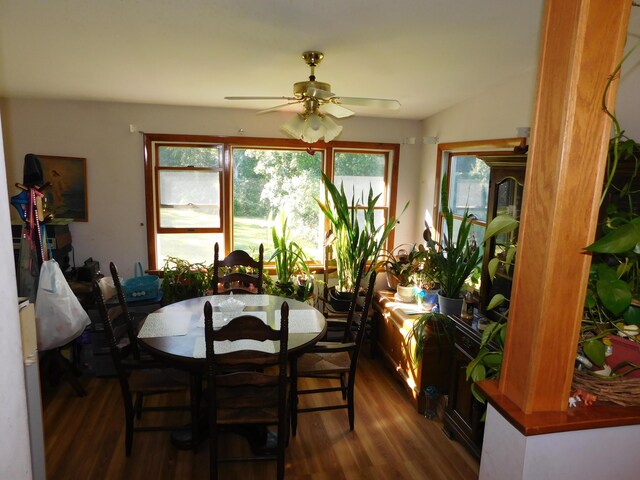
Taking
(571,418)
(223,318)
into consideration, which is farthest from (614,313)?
(223,318)

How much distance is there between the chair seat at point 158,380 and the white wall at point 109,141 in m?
1.80

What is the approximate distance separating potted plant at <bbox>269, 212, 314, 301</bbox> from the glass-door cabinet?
5.98 feet

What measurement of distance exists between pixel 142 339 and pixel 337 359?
122cm

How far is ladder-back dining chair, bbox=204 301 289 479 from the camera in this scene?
74.0 inches

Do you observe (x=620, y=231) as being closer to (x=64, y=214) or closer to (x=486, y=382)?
(x=486, y=382)

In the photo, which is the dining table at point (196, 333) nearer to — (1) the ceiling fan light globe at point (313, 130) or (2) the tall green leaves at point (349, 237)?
(2) the tall green leaves at point (349, 237)

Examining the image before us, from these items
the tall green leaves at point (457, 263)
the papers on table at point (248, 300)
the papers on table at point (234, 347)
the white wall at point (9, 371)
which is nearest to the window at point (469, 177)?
the tall green leaves at point (457, 263)

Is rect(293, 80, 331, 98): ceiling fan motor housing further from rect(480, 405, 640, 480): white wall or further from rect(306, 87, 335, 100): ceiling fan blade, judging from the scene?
rect(480, 405, 640, 480): white wall

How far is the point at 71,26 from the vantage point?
77.9 inches

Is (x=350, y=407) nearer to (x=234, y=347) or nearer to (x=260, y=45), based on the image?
(x=234, y=347)

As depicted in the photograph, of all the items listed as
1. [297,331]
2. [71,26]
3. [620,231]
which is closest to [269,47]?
[71,26]

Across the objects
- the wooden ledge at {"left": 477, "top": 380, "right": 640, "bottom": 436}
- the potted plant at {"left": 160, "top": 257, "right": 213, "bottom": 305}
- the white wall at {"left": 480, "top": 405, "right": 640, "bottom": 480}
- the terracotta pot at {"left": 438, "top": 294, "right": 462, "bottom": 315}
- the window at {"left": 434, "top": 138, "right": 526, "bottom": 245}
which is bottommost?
the potted plant at {"left": 160, "top": 257, "right": 213, "bottom": 305}

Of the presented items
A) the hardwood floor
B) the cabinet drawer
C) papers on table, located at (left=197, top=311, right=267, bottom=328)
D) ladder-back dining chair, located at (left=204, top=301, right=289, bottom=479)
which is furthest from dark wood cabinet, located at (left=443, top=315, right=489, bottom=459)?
papers on table, located at (left=197, top=311, right=267, bottom=328)

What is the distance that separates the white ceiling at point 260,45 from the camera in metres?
1.78
